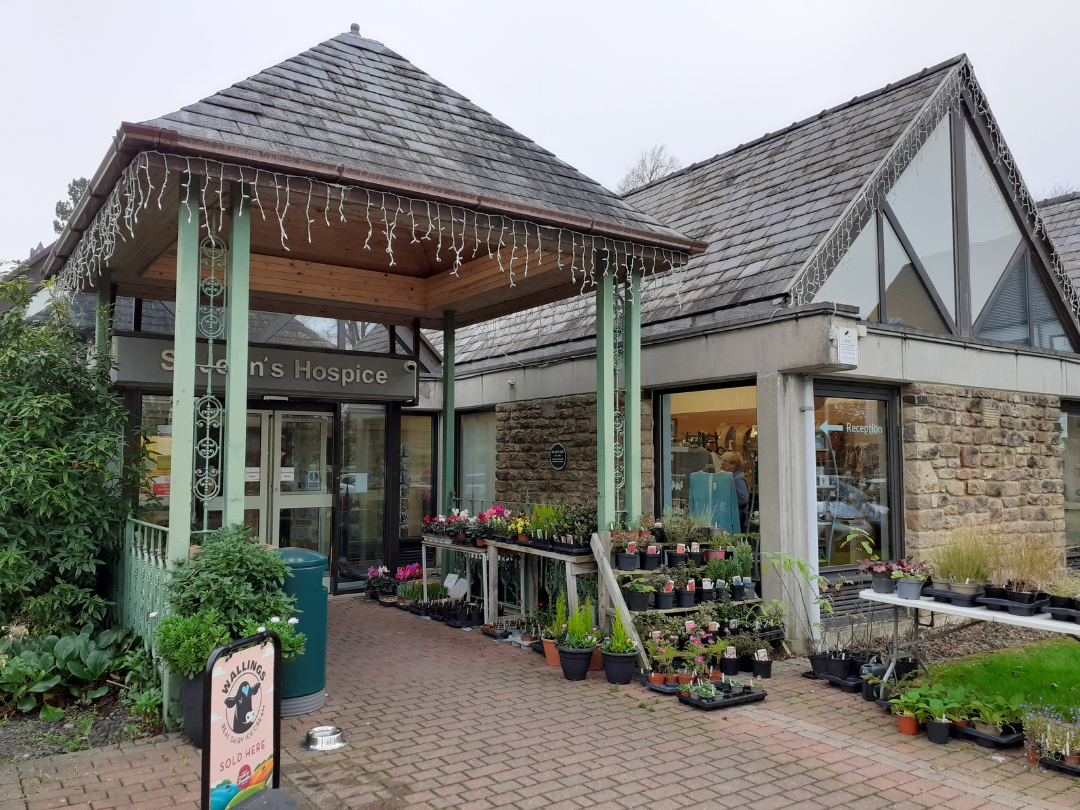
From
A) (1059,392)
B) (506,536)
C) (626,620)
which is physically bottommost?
(626,620)

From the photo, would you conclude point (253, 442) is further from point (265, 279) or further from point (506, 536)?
point (506, 536)

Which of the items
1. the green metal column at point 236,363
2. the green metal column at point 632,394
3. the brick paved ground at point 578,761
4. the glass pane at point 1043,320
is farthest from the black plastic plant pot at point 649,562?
the glass pane at point 1043,320

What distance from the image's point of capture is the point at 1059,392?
9141mm

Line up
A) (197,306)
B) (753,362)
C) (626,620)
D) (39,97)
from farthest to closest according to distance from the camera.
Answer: (39,97) → (753,362) → (626,620) → (197,306)

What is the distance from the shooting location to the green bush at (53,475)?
536 cm

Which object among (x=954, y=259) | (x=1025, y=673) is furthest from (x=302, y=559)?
(x=954, y=259)

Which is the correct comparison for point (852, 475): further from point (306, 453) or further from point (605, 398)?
point (306, 453)

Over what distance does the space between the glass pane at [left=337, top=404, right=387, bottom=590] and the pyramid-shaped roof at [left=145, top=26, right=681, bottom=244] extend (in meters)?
3.98

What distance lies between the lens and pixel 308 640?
5.18 meters

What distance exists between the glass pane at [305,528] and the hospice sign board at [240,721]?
216 inches

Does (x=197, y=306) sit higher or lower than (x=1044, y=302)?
lower

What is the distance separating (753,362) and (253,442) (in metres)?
5.59

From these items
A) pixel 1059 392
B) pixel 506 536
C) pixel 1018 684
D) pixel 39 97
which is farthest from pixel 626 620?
pixel 39 97

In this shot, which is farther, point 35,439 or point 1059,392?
point 1059,392
